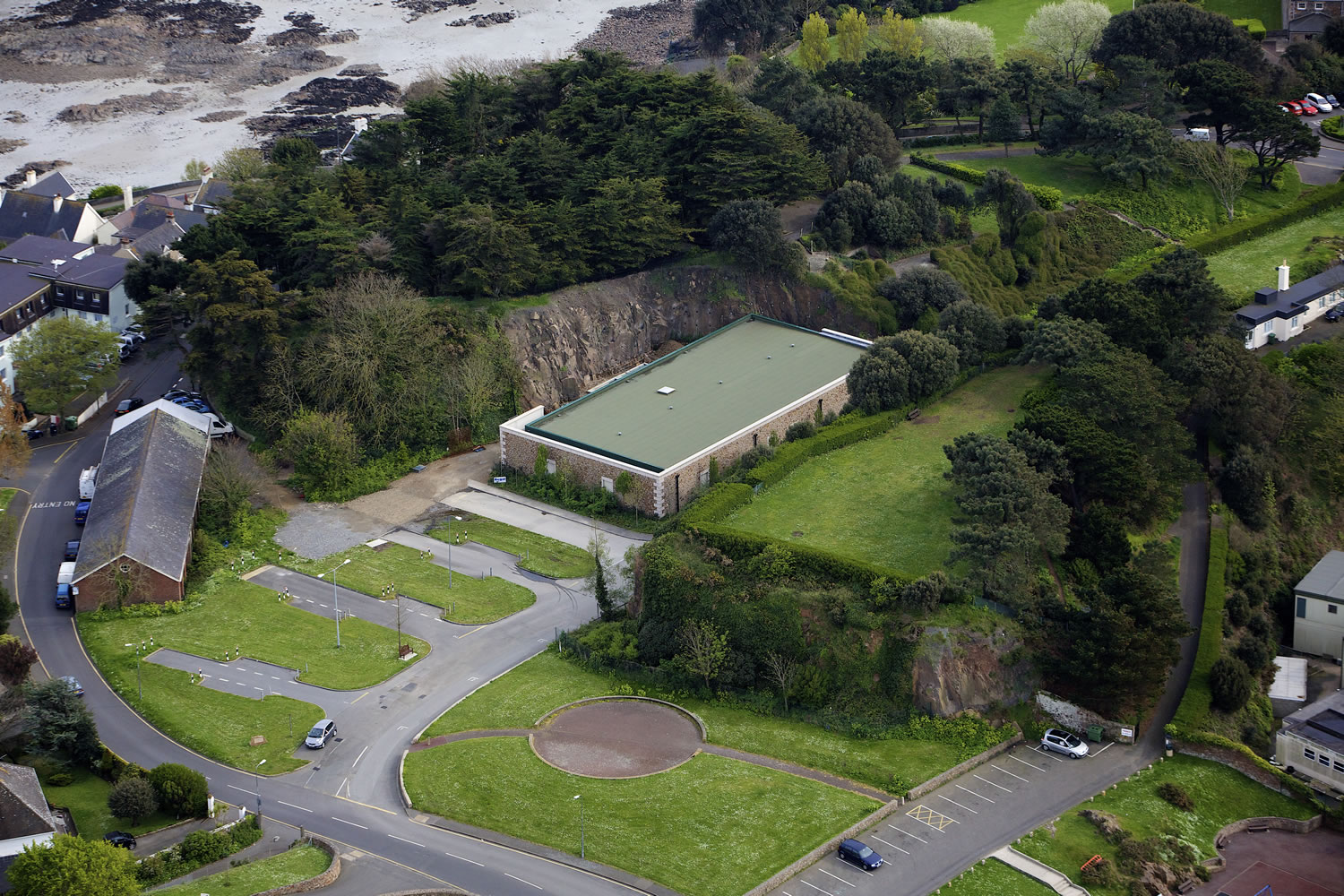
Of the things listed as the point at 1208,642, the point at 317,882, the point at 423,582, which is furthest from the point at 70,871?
the point at 1208,642

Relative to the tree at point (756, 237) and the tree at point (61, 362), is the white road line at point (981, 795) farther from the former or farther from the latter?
the tree at point (61, 362)

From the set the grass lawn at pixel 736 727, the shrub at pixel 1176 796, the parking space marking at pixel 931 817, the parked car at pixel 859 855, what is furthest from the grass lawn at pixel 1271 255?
the parked car at pixel 859 855

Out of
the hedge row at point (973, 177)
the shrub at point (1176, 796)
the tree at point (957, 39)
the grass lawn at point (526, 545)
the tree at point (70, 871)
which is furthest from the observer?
the tree at point (957, 39)

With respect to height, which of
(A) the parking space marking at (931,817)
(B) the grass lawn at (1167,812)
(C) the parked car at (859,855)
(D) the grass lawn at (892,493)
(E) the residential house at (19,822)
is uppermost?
(D) the grass lawn at (892,493)

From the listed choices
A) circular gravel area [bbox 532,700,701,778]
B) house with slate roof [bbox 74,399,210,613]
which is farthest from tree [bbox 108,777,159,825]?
house with slate roof [bbox 74,399,210,613]

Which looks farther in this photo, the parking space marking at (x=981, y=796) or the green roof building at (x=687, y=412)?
the green roof building at (x=687, y=412)

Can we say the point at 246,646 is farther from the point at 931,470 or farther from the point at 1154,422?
the point at 1154,422
